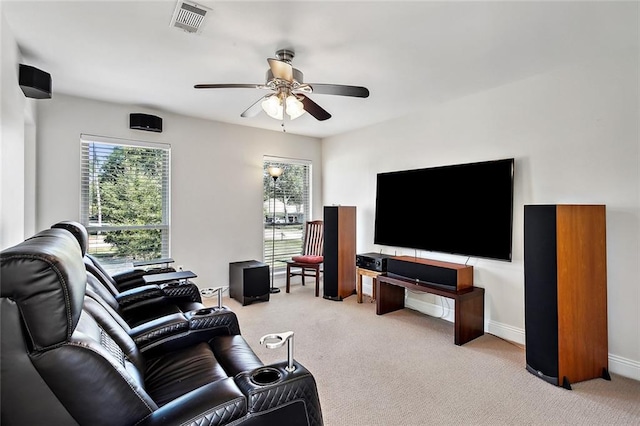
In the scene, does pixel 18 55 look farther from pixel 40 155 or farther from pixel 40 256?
pixel 40 256

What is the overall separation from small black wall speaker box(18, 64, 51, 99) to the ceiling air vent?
1.27m

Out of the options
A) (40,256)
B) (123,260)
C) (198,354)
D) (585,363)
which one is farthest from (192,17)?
(585,363)

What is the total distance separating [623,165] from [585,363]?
1585 mm

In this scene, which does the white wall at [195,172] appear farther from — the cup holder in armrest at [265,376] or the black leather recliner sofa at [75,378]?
the cup holder in armrest at [265,376]

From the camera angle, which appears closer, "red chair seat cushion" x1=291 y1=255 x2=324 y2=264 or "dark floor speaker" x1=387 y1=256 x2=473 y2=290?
"dark floor speaker" x1=387 y1=256 x2=473 y2=290

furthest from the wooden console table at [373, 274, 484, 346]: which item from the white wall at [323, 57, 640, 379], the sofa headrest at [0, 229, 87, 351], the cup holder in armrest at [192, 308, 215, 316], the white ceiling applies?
the sofa headrest at [0, 229, 87, 351]

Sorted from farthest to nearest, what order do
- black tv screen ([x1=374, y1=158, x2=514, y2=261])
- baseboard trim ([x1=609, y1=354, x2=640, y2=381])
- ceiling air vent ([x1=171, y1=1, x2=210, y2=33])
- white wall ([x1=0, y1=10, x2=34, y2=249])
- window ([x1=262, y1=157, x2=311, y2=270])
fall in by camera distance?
window ([x1=262, y1=157, x2=311, y2=270])
black tv screen ([x1=374, y1=158, x2=514, y2=261])
baseboard trim ([x1=609, y1=354, x2=640, y2=381])
white wall ([x1=0, y1=10, x2=34, y2=249])
ceiling air vent ([x1=171, y1=1, x2=210, y2=33])

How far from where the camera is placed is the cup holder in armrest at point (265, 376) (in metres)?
1.24

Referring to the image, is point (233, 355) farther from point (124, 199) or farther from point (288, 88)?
point (124, 199)

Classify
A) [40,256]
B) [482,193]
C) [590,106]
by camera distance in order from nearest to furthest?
[40,256] < [590,106] < [482,193]

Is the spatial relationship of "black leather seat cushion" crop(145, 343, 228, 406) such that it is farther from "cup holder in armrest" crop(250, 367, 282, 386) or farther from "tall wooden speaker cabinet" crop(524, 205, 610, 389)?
"tall wooden speaker cabinet" crop(524, 205, 610, 389)

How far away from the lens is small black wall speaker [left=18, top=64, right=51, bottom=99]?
2469 mm

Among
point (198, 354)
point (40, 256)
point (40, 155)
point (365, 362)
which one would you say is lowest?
point (365, 362)

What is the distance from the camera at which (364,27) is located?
2242mm
